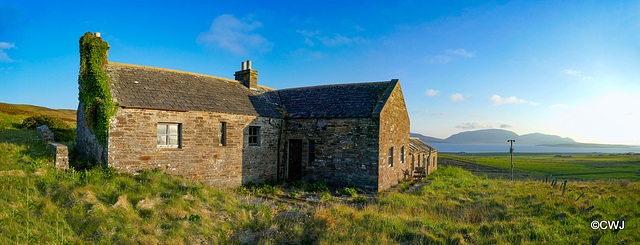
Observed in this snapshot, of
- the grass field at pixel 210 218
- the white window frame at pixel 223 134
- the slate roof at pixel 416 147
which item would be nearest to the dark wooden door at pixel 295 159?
the white window frame at pixel 223 134

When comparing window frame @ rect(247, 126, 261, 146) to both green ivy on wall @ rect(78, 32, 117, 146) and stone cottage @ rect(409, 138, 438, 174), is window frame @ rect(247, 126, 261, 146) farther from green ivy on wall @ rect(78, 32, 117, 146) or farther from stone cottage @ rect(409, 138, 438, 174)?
stone cottage @ rect(409, 138, 438, 174)

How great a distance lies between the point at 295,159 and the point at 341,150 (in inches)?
133

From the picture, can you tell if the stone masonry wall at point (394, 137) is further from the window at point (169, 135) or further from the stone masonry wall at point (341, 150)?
the window at point (169, 135)

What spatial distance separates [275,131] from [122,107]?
765 centimetres

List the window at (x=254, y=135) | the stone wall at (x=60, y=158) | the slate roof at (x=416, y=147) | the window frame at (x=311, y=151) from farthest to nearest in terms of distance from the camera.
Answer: the slate roof at (x=416, y=147), the window frame at (x=311, y=151), the window at (x=254, y=135), the stone wall at (x=60, y=158)

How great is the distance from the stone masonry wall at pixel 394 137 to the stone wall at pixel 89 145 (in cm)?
1251

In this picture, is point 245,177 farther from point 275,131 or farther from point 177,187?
point 177,187

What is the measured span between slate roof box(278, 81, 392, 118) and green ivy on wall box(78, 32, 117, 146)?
908 cm

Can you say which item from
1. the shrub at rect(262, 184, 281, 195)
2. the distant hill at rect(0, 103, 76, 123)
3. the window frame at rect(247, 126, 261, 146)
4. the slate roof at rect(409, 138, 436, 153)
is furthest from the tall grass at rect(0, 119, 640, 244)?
the distant hill at rect(0, 103, 76, 123)

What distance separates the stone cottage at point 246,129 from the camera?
39.5 feet

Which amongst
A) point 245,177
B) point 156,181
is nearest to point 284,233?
point 156,181

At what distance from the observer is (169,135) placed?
12695 mm

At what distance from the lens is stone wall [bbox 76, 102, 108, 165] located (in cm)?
1162

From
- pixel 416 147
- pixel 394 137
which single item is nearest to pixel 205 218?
pixel 394 137
